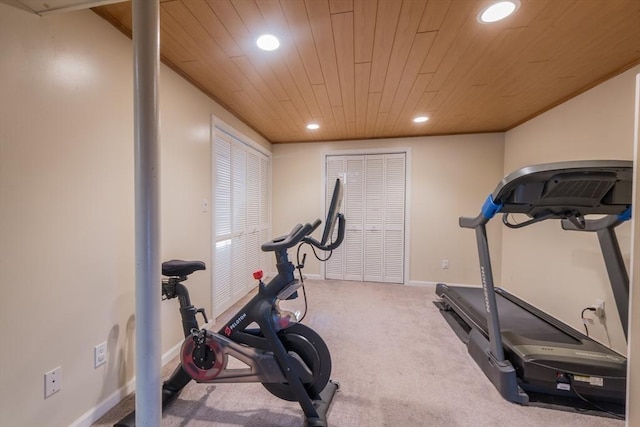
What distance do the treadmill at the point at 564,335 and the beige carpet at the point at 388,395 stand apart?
0.12 meters

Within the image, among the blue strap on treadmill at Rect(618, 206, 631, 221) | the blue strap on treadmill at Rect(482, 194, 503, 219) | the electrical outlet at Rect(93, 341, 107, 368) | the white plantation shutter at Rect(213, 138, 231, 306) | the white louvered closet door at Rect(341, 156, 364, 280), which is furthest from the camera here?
the white louvered closet door at Rect(341, 156, 364, 280)

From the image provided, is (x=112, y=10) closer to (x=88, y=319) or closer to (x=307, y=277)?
(x=88, y=319)

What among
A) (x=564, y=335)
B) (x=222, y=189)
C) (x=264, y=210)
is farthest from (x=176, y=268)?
(x=564, y=335)

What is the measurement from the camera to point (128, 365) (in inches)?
62.1

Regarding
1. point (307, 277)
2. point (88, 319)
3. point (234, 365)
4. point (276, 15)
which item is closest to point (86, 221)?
point (88, 319)

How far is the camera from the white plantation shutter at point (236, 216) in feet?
8.64

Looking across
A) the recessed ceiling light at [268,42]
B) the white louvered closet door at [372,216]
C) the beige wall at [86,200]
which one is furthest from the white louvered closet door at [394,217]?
the recessed ceiling light at [268,42]

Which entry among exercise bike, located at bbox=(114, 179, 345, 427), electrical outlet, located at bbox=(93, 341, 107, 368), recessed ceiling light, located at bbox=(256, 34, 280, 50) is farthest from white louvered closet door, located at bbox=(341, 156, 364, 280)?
electrical outlet, located at bbox=(93, 341, 107, 368)

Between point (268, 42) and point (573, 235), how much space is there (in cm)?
308

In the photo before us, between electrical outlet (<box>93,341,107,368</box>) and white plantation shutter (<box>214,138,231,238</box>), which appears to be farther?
white plantation shutter (<box>214,138,231,238</box>)

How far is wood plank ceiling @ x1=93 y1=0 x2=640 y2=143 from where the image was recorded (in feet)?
4.44

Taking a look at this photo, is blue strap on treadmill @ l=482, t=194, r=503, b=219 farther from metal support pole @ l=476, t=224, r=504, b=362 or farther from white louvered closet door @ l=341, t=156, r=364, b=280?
white louvered closet door @ l=341, t=156, r=364, b=280

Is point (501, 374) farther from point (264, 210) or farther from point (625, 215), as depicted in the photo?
point (264, 210)

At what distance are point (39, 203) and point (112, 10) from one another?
3.61 ft
